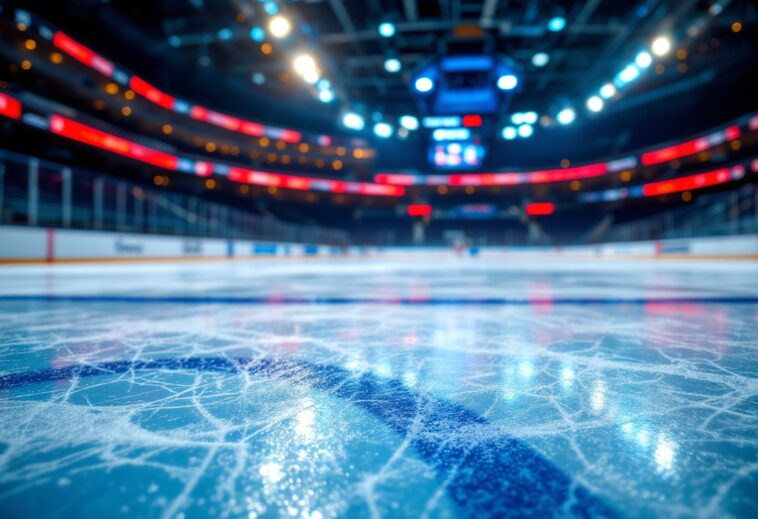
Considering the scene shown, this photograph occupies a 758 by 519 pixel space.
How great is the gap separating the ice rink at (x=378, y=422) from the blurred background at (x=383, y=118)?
32.0 ft

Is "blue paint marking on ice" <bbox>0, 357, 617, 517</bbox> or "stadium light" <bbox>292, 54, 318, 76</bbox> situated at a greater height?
"stadium light" <bbox>292, 54, 318, 76</bbox>

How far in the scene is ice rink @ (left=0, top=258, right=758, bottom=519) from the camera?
513mm

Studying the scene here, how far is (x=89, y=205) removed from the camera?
9250 millimetres

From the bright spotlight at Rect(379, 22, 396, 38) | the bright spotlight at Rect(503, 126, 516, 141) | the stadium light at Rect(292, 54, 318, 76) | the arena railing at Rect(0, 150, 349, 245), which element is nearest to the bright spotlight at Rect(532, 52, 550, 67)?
the bright spotlight at Rect(379, 22, 396, 38)

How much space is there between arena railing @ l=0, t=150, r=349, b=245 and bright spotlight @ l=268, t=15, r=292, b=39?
6169mm

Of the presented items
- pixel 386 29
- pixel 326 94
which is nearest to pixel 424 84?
pixel 386 29

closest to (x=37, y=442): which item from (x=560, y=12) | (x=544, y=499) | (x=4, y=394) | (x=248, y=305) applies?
(x=4, y=394)

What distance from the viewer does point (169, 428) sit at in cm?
73

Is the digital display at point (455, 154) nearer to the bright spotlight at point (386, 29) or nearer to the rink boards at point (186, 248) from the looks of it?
the bright spotlight at point (386, 29)

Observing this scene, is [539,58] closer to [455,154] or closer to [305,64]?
[455,154]

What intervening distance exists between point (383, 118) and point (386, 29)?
331 inches

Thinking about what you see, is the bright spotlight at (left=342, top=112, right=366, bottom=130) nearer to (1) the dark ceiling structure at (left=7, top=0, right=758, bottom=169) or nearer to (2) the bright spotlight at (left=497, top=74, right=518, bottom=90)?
(1) the dark ceiling structure at (left=7, top=0, right=758, bottom=169)

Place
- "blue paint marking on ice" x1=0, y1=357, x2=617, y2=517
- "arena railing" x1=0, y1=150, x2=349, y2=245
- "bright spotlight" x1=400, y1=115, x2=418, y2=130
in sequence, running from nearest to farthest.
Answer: "blue paint marking on ice" x1=0, y1=357, x2=617, y2=517 → "arena railing" x1=0, y1=150, x2=349, y2=245 → "bright spotlight" x1=400, y1=115, x2=418, y2=130

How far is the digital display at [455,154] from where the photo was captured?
55.2 feet
